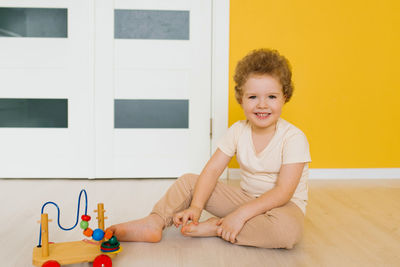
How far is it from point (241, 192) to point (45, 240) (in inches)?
24.5

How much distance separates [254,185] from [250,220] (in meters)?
0.18

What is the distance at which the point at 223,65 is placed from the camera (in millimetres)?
2141

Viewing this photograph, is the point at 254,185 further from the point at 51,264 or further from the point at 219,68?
the point at 219,68

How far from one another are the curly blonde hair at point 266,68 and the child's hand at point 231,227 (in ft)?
1.33

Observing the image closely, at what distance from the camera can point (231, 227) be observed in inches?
44.6

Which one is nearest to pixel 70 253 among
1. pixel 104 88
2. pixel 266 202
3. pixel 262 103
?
pixel 266 202

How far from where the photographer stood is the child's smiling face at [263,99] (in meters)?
1.20

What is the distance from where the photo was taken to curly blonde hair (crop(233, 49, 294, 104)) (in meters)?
1.20

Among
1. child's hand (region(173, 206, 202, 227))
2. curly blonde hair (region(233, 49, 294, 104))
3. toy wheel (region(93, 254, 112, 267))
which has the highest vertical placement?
curly blonde hair (region(233, 49, 294, 104))

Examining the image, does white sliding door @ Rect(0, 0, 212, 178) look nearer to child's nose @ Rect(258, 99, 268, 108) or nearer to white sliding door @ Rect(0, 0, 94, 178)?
white sliding door @ Rect(0, 0, 94, 178)

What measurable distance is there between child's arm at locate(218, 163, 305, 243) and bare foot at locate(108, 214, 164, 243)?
0.19 m

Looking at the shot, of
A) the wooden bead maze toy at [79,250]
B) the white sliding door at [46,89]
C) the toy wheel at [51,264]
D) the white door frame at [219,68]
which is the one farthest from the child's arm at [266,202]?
the white sliding door at [46,89]

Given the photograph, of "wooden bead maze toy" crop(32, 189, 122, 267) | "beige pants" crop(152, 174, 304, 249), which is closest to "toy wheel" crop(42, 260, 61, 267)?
"wooden bead maze toy" crop(32, 189, 122, 267)

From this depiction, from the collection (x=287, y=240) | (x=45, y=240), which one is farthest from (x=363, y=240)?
(x=45, y=240)
